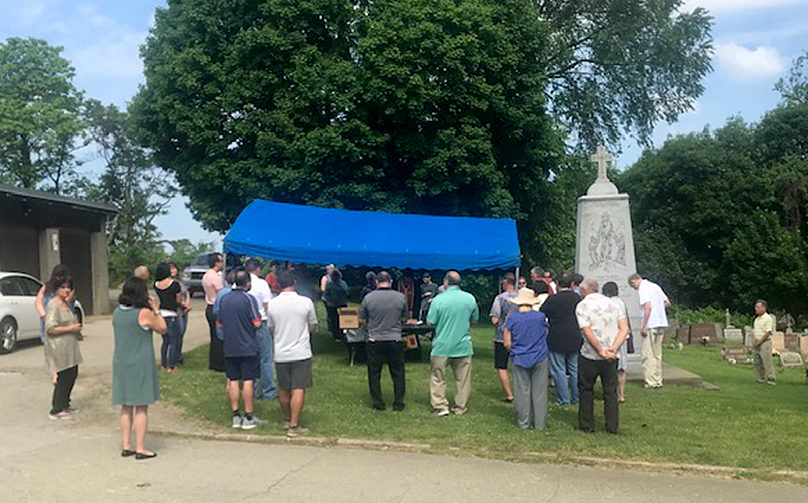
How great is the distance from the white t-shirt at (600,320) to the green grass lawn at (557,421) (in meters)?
0.99

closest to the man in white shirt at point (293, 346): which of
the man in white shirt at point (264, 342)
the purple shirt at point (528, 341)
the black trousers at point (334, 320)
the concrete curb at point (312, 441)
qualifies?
the concrete curb at point (312, 441)

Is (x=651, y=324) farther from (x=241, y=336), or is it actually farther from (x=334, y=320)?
(x=241, y=336)

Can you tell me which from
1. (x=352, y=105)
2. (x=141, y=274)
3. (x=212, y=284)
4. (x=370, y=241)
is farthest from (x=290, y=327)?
(x=352, y=105)

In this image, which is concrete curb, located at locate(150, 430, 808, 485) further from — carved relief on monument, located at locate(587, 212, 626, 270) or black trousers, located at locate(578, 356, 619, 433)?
carved relief on monument, located at locate(587, 212, 626, 270)

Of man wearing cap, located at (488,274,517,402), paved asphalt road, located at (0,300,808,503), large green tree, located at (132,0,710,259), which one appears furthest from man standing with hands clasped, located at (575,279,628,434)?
large green tree, located at (132,0,710,259)

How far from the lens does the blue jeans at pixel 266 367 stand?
9711 mm

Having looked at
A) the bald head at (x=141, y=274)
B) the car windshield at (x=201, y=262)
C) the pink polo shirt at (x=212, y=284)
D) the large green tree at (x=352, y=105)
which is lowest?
the pink polo shirt at (x=212, y=284)

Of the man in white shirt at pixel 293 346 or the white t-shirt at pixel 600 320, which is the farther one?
the white t-shirt at pixel 600 320

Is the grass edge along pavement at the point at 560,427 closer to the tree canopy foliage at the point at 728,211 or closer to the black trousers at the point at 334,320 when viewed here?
the black trousers at the point at 334,320

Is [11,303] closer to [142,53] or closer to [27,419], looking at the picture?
[27,419]

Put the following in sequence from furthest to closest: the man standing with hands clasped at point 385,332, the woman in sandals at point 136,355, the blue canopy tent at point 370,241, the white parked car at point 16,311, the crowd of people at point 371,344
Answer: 1. the white parked car at point 16,311
2. the blue canopy tent at point 370,241
3. the man standing with hands clasped at point 385,332
4. the crowd of people at point 371,344
5. the woman in sandals at point 136,355

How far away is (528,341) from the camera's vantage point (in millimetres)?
8523

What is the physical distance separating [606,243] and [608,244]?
4 cm

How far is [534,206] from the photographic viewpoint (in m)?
25.5
